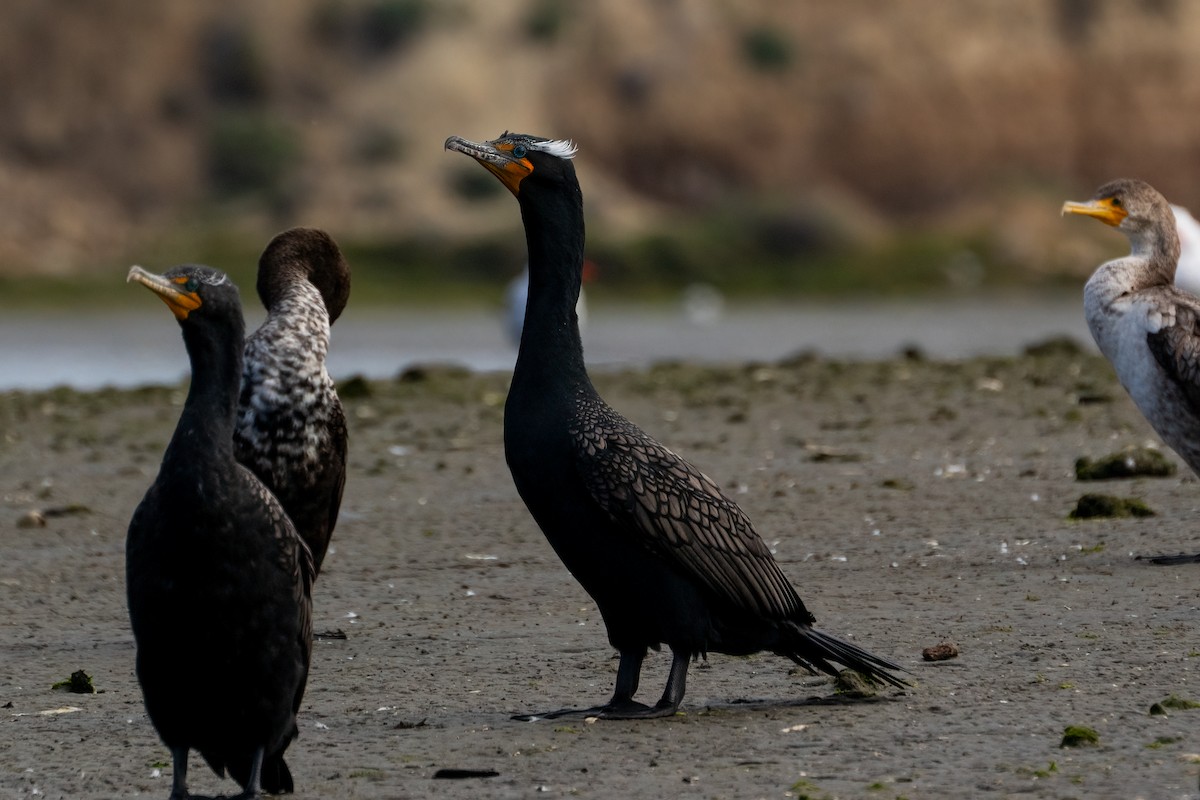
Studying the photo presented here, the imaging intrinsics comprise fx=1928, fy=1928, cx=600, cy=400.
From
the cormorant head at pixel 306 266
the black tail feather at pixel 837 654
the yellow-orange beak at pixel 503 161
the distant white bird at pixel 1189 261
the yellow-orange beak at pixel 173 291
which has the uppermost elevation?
the distant white bird at pixel 1189 261

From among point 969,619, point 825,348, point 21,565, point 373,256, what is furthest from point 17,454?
point 373,256

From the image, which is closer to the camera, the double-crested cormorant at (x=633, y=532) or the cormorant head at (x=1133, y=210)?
the double-crested cormorant at (x=633, y=532)

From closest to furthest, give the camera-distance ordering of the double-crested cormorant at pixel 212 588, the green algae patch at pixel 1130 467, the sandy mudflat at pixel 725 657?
the double-crested cormorant at pixel 212 588, the sandy mudflat at pixel 725 657, the green algae patch at pixel 1130 467

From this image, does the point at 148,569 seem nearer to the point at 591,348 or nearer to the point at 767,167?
the point at 591,348

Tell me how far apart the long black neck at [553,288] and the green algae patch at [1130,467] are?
511 centimetres

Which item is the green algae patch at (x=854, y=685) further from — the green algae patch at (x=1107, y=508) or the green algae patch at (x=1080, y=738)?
the green algae patch at (x=1107, y=508)

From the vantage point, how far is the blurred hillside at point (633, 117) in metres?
48.2

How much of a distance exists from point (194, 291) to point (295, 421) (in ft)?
6.36

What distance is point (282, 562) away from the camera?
5445 millimetres

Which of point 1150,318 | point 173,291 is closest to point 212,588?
point 173,291

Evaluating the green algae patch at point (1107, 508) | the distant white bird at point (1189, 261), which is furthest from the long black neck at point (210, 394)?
the distant white bird at point (1189, 261)

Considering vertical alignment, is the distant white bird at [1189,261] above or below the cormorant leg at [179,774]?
above

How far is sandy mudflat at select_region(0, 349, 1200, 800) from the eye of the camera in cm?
567

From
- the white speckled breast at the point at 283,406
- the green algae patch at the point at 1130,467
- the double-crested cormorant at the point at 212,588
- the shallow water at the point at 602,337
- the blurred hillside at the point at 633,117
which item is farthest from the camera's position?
the blurred hillside at the point at 633,117
